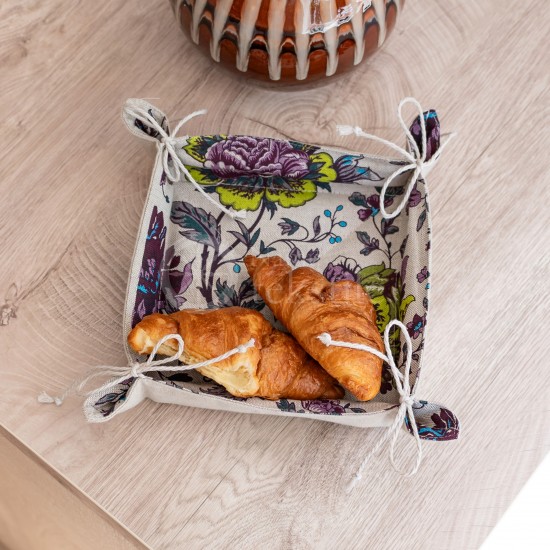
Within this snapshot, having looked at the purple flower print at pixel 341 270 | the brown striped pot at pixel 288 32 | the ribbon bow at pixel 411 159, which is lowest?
the purple flower print at pixel 341 270

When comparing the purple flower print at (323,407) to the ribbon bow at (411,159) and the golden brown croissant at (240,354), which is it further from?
the ribbon bow at (411,159)

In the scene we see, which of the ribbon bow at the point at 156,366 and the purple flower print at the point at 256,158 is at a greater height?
the purple flower print at the point at 256,158

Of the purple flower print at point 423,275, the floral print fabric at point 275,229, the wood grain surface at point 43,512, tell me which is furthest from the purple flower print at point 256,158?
the wood grain surface at point 43,512

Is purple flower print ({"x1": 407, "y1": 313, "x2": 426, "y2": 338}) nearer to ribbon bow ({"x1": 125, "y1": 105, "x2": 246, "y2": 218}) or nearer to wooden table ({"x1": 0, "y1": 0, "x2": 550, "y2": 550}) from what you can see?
wooden table ({"x1": 0, "y1": 0, "x2": 550, "y2": 550})

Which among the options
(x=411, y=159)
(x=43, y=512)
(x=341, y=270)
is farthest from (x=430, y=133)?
(x=43, y=512)

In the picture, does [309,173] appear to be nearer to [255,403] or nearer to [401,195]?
[401,195]

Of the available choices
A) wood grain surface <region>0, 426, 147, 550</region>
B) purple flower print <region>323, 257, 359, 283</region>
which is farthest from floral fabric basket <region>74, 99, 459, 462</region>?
wood grain surface <region>0, 426, 147, 550</region>
